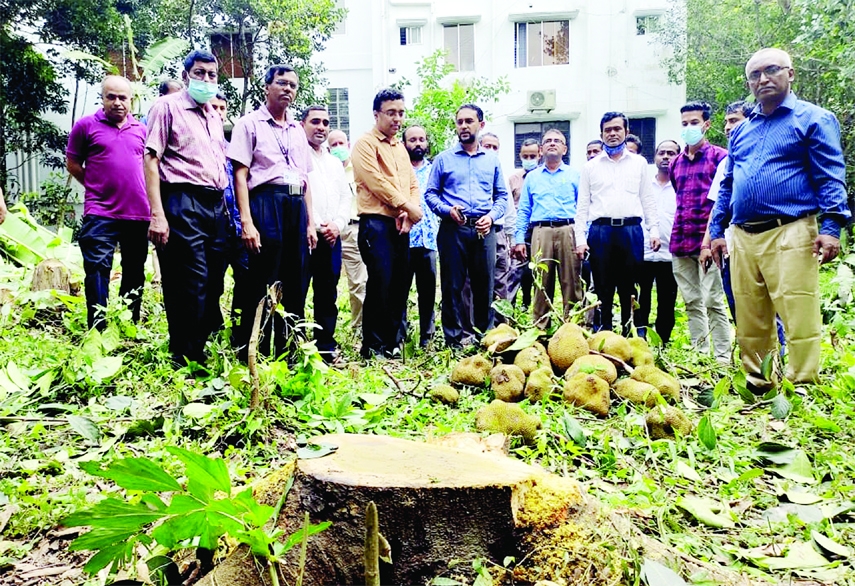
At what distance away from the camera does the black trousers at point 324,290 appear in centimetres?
513

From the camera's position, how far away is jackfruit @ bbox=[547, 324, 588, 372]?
14.0ft

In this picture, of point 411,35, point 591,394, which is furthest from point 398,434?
point 411,35

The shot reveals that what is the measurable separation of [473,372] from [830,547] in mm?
2228

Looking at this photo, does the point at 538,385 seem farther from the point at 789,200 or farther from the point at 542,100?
the point at 542,100

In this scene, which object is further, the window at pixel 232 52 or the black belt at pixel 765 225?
the window at pixel 232 52

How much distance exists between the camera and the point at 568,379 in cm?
407

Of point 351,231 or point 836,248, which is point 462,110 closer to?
point 351,231

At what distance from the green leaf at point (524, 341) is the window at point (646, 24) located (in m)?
15.6

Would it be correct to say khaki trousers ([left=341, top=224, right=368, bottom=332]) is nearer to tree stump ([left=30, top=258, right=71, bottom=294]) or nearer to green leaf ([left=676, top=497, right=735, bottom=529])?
tree stump ([left=30, top=258, right=71, bottom=294])

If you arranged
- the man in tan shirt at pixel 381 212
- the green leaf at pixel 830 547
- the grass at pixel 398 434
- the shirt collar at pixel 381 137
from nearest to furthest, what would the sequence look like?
the green leaf at pixel 830 547, the grass at pixel 398 434, the man in tan shirt at pixel 381 212, the shirt collar at pixel 381 137

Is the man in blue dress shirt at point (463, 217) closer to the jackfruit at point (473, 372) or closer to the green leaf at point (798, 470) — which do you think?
→ the jackfruit at point (473, 372)

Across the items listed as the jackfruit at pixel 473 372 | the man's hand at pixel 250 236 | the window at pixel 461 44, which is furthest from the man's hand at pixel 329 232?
the window at pixel 461 44

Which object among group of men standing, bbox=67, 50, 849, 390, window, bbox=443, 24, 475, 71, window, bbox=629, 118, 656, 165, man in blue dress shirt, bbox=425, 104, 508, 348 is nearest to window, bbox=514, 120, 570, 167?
window, bbox=629, 118, 656, 165

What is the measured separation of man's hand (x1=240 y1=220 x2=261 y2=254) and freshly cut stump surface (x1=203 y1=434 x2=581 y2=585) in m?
2.49
